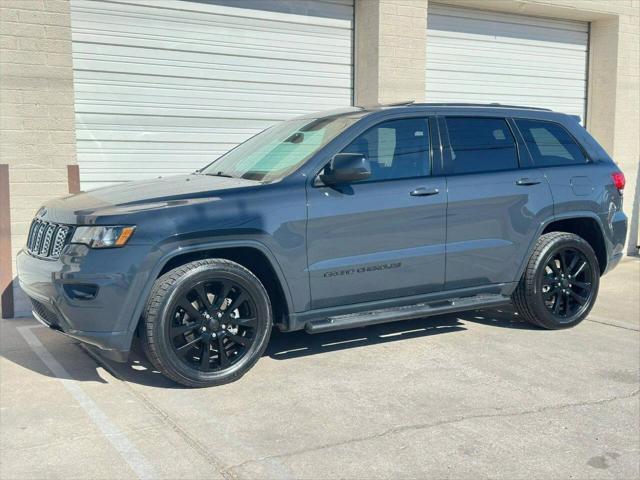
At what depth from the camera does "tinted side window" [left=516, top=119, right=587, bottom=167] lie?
636 cm

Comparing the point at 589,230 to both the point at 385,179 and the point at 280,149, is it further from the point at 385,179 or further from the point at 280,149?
the point at 280,149

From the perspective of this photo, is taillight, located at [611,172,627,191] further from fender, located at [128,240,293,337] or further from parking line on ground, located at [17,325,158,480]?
parking line on ground, located at [17,325,158,480]

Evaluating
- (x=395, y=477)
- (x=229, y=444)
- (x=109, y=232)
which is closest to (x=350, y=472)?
(x=395, y=477)

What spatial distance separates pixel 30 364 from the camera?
563 cm

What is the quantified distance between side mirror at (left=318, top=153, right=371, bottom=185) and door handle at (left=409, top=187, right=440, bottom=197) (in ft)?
1.64

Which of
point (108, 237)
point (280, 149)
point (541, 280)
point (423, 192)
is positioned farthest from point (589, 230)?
point (108, 237)

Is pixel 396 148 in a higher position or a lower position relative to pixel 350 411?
higher

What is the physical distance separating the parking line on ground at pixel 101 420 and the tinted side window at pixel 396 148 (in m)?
2.50

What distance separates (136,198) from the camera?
196 inches

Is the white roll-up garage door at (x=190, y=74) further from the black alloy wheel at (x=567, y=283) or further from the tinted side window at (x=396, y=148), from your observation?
the black alloy wheel at (x=567, y=283)

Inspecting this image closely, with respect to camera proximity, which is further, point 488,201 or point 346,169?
point 488,201

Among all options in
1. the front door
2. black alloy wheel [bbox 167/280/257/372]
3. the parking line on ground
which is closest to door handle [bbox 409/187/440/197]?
the front door

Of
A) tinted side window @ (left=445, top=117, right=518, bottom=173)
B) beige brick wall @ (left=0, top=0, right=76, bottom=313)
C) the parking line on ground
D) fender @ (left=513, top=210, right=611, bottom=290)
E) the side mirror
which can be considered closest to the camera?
the parking line on ground

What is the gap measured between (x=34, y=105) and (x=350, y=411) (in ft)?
15.5
